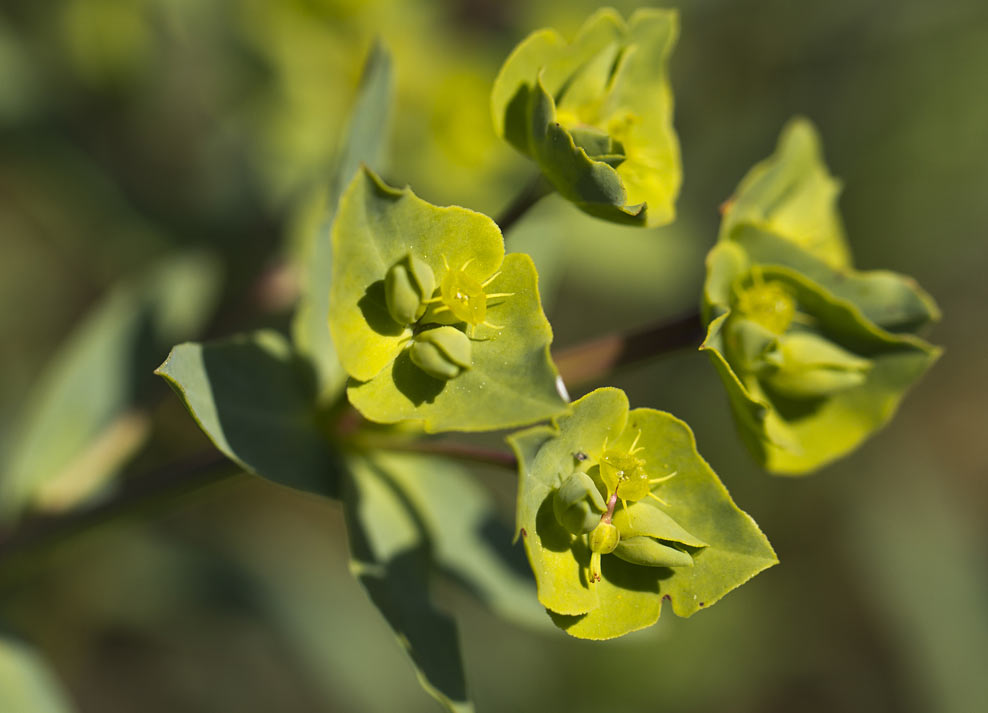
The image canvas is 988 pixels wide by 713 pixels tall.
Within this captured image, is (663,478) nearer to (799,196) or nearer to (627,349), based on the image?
(627,349)

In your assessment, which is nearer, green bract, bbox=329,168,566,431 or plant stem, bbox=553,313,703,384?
green bract, bbox=329,168,566,431

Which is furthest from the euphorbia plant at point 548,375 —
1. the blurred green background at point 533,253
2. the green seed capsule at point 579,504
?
the blurred green background at point 533,253

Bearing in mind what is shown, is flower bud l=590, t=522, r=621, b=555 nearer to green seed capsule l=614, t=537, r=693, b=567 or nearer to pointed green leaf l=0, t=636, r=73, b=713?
green seed capsule l=614, t=537, r=693, b=567

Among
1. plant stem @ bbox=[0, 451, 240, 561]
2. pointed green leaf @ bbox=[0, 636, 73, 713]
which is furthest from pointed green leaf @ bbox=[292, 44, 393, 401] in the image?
pointed green leaf @ bbox=[0, 636, 73, 713]

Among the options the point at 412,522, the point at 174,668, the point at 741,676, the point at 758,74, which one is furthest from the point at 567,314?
the point at 412,522

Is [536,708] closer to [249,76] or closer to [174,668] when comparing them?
[174,668]

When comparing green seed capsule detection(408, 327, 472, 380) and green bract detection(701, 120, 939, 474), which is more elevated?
green seed capsule detection(408, 327, 472, 380)

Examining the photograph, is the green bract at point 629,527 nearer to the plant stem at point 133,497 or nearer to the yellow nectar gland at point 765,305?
the yellow nectar gland at point 765,305
